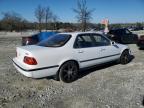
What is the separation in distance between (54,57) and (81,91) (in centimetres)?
122

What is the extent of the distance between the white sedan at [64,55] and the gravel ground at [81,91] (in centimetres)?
44

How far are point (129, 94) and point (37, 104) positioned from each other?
Result: 231cm

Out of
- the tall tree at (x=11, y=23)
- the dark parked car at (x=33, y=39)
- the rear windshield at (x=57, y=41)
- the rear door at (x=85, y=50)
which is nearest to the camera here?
the rear windshield at (x=57, y=41)

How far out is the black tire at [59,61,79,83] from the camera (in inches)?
246

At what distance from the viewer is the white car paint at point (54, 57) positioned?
569 cm

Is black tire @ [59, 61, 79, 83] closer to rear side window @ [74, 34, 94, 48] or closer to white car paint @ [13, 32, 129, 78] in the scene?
white car paint @ [13, 32, 129, 78]

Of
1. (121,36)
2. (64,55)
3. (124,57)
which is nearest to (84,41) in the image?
(64,55)

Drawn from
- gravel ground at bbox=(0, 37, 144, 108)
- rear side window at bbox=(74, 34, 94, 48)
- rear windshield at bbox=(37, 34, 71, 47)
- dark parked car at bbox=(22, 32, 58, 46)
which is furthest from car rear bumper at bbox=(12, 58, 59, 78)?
dark parked car at bbox=(22, 32, 58, 46)

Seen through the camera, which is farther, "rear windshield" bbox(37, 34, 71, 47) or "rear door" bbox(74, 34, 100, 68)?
"rear door" bbox(74, 34, 100, 68)

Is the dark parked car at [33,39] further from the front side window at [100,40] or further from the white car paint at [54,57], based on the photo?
the white car paint at [54,57]

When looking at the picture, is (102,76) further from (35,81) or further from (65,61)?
(35,81)

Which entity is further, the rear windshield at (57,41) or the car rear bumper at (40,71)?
the rear windshield at (57,41)

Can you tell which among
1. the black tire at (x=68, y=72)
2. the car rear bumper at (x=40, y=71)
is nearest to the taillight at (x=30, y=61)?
the car rear bumper at (x=40, y=71)

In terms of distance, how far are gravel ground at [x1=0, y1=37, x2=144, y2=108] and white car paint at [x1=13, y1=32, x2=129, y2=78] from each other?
18.5 inches
